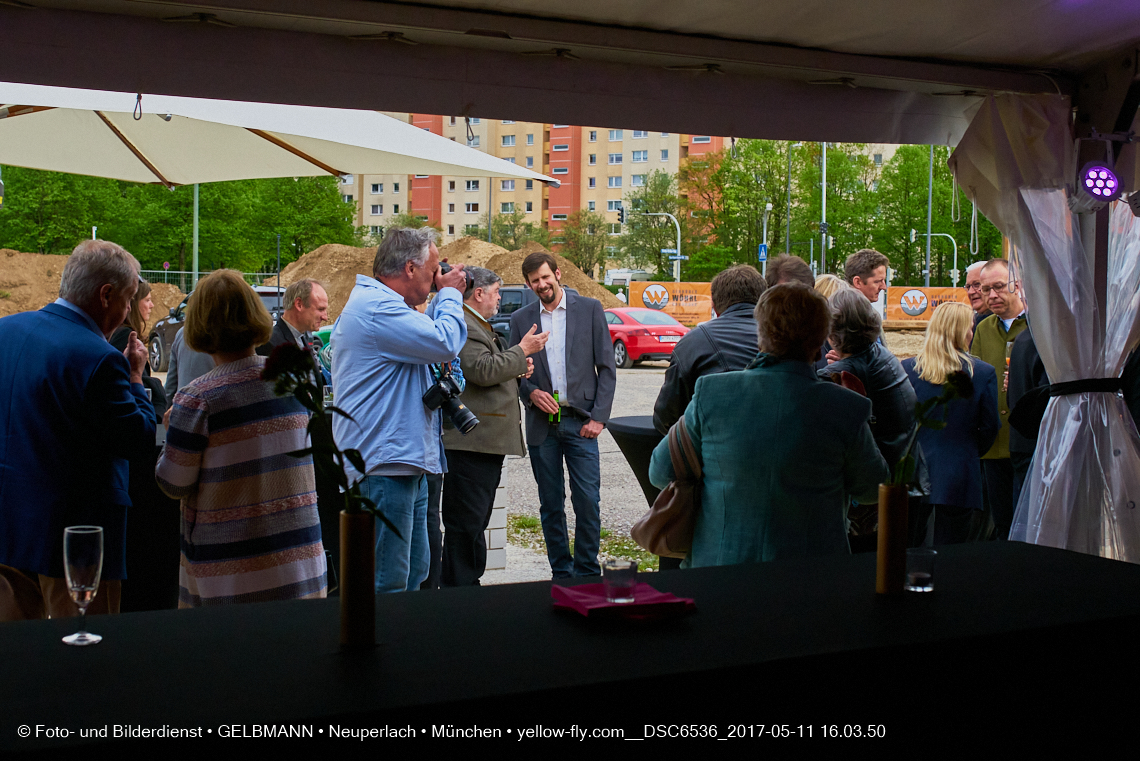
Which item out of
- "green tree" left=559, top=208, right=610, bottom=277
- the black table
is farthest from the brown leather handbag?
"green tree" left=559, top=208, right=610, bottom=277

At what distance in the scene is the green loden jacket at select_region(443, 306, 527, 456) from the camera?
4.64m

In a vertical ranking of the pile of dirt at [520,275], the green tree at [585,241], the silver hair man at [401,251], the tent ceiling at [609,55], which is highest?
the green tree at [585,241]

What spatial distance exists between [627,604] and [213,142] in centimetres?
414

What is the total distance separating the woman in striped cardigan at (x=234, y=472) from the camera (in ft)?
8.57

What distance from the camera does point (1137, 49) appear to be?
3654 mm

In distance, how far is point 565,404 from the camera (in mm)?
5180

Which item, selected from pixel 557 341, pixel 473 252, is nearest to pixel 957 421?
pixel 557 341

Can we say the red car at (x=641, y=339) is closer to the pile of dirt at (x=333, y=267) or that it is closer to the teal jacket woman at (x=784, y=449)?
the teal jacket woman at (x=784, y=449)

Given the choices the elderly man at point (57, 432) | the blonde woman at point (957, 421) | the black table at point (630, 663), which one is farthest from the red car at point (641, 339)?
the black table at point (630, 663)

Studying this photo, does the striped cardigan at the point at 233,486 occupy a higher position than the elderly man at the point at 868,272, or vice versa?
the elderly man at the point at 868,272

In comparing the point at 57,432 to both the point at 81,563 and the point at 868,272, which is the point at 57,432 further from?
the point at 868,272

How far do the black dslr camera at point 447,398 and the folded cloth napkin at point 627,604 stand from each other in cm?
183

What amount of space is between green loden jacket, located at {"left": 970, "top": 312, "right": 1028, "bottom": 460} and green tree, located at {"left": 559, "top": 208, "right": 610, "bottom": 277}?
187ft

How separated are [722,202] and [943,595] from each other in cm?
5251
